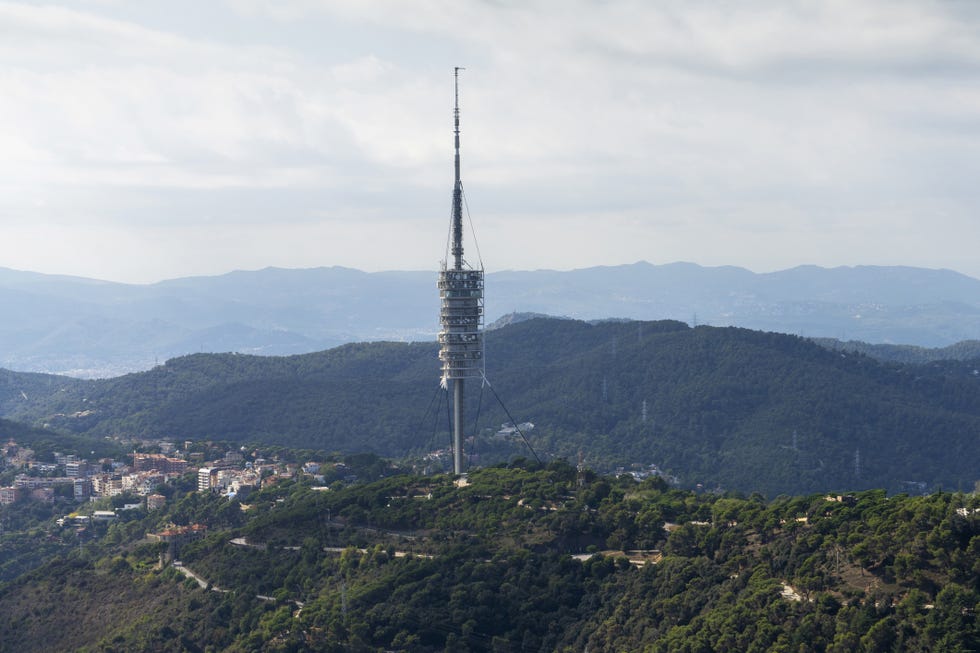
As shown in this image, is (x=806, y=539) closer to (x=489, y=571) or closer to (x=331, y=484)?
(x=489, y=571)

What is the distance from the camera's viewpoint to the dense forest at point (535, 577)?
60062 mm

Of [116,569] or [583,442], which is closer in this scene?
[116,569]

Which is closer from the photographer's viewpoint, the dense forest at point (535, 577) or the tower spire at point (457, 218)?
the dense forest at point (535, 577)

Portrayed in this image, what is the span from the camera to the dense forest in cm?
6006

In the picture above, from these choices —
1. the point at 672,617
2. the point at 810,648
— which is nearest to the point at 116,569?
the point at 672,617

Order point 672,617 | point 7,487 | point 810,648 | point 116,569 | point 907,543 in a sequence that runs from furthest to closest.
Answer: point 7,487 → point 116,569 → point 672,617 → point 907,543 → point 810,648

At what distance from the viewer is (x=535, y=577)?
78.4 metres

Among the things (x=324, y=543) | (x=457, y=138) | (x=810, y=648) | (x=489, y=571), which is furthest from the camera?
(x=457, y=138)

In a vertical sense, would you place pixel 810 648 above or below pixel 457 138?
below

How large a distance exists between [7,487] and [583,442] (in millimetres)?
74239

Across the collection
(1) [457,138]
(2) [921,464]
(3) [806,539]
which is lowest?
(2) [921,464]

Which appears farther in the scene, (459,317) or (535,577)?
(459,317)

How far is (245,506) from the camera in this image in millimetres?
126062

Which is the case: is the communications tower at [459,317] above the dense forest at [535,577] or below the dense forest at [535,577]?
above
